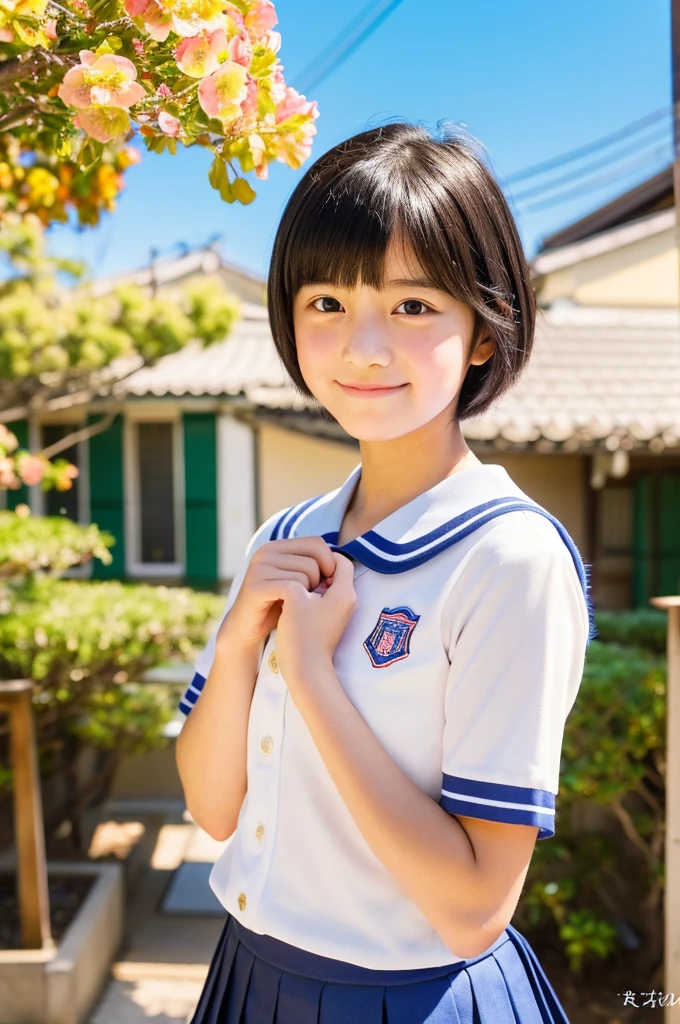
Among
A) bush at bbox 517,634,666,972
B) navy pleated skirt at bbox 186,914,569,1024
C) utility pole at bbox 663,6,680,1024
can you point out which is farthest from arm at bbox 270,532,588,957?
bush at bbox 517,634,666,972

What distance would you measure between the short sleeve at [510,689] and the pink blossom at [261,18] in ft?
2.29

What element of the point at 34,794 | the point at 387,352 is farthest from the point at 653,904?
the point at 387,352

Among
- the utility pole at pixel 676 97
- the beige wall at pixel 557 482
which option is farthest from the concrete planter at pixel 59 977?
the beige wall at pixel 557 482

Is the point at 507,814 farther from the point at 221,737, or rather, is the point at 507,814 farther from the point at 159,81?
the point at 159,81

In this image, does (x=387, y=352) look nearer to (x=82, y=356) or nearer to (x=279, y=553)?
(x=279, y=553)

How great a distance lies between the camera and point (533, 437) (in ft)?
18.9

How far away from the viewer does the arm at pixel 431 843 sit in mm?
856

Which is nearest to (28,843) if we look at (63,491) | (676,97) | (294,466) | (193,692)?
(193,692)

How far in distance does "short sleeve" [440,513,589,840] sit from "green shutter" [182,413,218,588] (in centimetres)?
797

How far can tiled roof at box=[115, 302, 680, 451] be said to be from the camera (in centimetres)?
577

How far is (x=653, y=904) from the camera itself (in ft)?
10.6

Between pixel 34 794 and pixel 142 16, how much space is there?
290 cm

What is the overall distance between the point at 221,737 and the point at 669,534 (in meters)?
6.58

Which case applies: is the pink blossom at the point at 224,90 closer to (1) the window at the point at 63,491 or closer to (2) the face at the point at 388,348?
(2) the face at the point at 388,348
